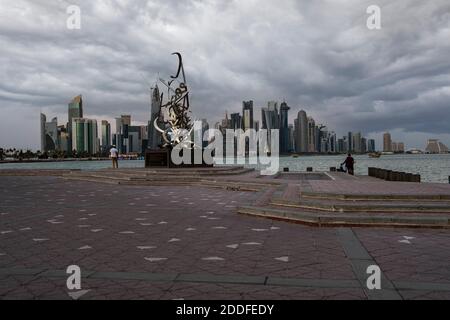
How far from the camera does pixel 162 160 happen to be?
97.8 feet

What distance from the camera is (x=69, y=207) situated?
1269cm

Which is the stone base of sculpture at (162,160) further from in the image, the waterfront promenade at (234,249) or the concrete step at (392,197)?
the concrete step at (392,197)

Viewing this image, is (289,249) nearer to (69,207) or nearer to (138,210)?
(138,210)

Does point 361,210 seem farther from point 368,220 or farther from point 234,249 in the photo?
point 234,249

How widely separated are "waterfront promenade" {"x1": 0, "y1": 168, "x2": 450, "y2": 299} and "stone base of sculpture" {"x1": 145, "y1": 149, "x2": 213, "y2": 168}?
16530 millimetres

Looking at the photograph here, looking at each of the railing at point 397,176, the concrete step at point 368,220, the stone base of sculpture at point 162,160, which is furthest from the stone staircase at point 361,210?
the stone base of sculpture at point 162,160

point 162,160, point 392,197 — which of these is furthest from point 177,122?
point 392,197

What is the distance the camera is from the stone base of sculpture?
96.5 ft

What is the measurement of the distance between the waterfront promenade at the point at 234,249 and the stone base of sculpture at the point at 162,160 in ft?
54.2

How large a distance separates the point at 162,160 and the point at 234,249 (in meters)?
23.6

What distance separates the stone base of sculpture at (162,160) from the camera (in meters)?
29.4

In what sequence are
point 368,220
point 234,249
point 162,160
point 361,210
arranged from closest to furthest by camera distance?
1. point 234,249
2. point 368,220
3. point 361,210
4. point 162,160
